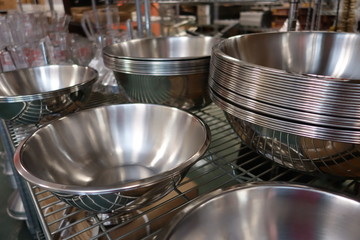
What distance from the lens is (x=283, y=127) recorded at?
32cm

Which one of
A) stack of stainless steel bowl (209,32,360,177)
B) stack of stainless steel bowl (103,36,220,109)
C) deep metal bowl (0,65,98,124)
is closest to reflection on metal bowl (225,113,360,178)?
stack of stainless steel bowl (209,32,360,177)

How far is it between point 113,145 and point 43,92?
0.50 feet

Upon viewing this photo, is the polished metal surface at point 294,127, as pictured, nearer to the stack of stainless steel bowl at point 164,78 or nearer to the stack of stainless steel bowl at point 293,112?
the stack of stainless steel bowl at point 293,112

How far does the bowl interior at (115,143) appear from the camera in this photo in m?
0.44

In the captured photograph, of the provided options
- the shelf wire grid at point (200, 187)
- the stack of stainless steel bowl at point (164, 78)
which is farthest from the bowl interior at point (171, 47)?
the shelf wire grid at point (200, 187)

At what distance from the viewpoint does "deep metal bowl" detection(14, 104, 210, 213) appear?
0.41m

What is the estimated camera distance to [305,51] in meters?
0.57

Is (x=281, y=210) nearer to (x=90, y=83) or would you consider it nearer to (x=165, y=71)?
(x=165, y=71)

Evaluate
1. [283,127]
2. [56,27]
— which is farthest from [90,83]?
[56,27]

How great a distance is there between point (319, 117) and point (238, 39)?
0.28 meters

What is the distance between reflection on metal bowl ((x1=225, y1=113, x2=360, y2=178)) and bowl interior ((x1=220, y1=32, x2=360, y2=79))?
0.64 ft

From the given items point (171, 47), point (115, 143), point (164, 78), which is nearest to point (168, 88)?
point (164, 78)

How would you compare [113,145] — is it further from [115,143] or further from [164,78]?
[164,78]

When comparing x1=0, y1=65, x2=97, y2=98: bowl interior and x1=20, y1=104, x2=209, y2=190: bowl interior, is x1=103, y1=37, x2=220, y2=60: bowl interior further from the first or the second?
x1=20, y1=104, x2=209, y2=190: bowl interior
